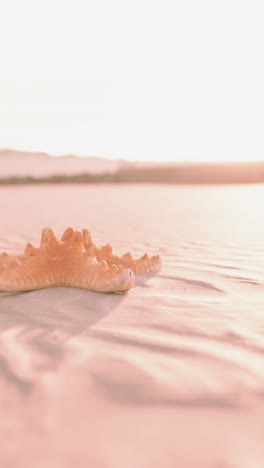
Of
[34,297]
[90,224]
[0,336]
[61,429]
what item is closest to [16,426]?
[61,429]

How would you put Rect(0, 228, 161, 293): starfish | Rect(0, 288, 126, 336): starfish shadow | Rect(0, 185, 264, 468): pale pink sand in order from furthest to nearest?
Rect(0, 228, 161, 293): starfish → Rect(0, 288, 126, 336): starfish shadow → Rect(0, 185, 264, 468): pale pink sand

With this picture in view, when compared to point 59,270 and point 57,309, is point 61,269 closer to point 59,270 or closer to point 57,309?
point 59,270

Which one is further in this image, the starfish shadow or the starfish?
the starfish

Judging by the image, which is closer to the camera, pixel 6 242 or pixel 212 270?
pixel 212 270

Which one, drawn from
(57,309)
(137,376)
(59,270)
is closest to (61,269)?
(59,270)

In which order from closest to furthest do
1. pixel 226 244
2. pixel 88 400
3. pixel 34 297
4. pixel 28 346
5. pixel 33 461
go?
pixel 33 461 < pixel 88 400 < pixel 28 346 < pixel 34 297 < pixel 226 244

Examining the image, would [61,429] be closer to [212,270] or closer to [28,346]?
[28,346]
